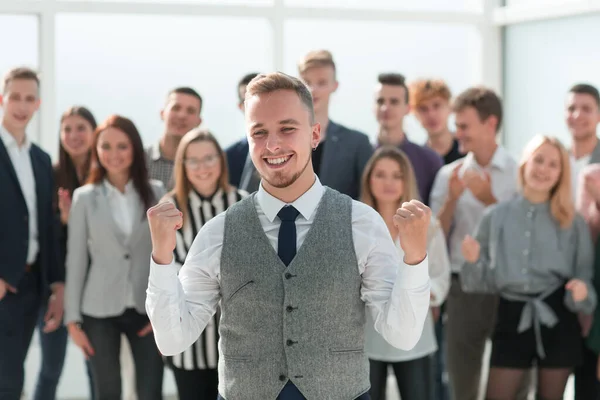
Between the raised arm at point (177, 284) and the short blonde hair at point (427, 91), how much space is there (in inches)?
115

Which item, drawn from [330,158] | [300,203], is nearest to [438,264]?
[330,158]

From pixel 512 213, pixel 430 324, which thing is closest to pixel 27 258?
pixel 430 324

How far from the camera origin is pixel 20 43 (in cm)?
520

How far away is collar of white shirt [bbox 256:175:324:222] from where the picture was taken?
2.14 metres

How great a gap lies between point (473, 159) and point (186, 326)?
2498 millimetres

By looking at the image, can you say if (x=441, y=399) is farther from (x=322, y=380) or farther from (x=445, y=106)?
(x=322, y=380)

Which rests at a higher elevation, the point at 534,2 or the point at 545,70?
the point at 534,2

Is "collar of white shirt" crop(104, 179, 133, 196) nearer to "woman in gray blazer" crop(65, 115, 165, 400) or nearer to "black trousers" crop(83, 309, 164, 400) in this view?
"woman in gray blazer" crop(65, 115, 165, 400)

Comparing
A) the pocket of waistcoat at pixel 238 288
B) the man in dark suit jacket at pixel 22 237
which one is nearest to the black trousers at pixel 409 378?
the man in dark suit jacket at pixel 22 237

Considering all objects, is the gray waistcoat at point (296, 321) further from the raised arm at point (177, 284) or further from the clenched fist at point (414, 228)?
the clenched fist at point (414, 228)

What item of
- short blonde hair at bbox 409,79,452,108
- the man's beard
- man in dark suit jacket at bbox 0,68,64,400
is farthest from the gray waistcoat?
short blonde hair at bbox 409,79,452,108

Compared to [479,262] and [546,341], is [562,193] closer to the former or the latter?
[479,262]

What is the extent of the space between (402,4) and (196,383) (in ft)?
10.9

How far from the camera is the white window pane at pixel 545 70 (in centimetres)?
563
